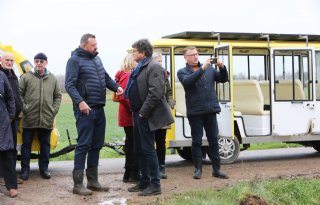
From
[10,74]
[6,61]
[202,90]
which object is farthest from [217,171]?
[6,61]

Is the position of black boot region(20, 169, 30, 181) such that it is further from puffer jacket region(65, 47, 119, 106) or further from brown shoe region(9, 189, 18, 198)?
puffer jacket region(65, 47, 119, 106)

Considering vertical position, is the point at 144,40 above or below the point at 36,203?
above

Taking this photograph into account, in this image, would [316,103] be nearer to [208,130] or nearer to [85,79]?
[208,130]

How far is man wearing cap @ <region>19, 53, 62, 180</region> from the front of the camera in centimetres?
931

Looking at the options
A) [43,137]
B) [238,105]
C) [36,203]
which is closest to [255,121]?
[238,105]

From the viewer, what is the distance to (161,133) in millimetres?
8922

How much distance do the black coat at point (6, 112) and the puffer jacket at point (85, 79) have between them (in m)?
0.80

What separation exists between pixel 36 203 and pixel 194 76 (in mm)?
3005

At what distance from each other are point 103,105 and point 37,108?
1.72 metres

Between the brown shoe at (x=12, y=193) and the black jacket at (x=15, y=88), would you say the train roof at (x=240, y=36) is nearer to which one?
the black jacket at (x=15, y=88)

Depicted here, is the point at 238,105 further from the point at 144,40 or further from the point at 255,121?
the point at 144,40

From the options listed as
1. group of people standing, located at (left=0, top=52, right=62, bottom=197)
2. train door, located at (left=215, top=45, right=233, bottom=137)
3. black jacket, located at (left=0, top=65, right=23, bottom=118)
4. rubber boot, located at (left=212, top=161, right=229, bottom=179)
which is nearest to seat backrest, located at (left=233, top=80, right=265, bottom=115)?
train door, located at (left=215, top=45, right=233, bottom=137)

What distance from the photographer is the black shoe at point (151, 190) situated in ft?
25.4

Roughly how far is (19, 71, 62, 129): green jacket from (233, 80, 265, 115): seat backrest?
4.14 metres
